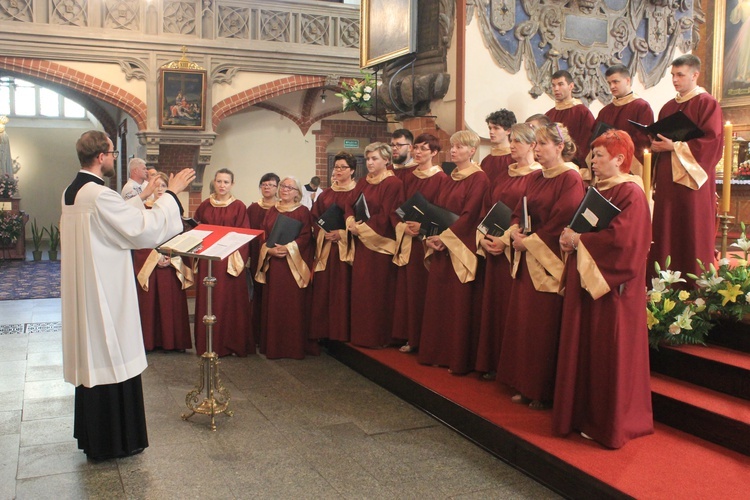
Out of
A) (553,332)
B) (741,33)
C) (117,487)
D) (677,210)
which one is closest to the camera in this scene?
(117,487)

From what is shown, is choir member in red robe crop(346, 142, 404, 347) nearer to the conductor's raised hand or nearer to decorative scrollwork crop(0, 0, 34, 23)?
the conductor's raised hand

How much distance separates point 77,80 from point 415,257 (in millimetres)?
8207

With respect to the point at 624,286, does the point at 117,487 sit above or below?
below

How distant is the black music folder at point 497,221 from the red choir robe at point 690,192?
4.25ft

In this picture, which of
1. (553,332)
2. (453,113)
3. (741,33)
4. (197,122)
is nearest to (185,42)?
(197,122)

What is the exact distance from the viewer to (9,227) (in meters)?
15.2

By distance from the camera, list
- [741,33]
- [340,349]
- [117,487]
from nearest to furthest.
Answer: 1. [117,487]
2. [340,349]
3. [741,33]

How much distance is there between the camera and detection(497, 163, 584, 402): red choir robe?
13.7 ft

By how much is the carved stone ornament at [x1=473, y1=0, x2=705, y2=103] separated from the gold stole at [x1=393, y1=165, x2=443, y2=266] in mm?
1606

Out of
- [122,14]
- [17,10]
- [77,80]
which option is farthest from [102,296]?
[17,10]

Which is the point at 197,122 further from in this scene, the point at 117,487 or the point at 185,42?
the point at 117,487

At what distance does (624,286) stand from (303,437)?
6.75 feet

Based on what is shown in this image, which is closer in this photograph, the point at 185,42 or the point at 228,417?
the point at 228,417

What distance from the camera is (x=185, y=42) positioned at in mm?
12094
